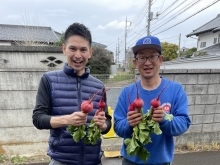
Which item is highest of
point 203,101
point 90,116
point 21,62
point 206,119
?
point 21,62

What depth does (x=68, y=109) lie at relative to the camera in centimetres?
192

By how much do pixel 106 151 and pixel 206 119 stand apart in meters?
2.25

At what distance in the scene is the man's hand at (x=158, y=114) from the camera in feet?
5.24

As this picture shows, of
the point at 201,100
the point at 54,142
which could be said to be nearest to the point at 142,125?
the point at 54,142

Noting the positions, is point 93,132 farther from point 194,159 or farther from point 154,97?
point 194,159

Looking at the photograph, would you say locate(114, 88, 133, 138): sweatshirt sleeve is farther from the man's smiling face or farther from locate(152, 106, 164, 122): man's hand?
the man's smiling face

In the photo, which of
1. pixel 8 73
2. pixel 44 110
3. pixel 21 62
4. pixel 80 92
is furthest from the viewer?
pixel 21 62

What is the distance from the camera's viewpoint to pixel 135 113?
1.64m

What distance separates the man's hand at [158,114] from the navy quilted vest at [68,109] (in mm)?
585

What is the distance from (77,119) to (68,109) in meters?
0.34

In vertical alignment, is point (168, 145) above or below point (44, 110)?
below

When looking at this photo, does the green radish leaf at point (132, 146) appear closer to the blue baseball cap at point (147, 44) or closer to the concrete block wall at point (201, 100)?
the blue baseball cap at point (147, 44)

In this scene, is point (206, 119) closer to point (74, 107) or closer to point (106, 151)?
point (106, 151)

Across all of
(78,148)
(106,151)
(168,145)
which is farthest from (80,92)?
(106,151)
